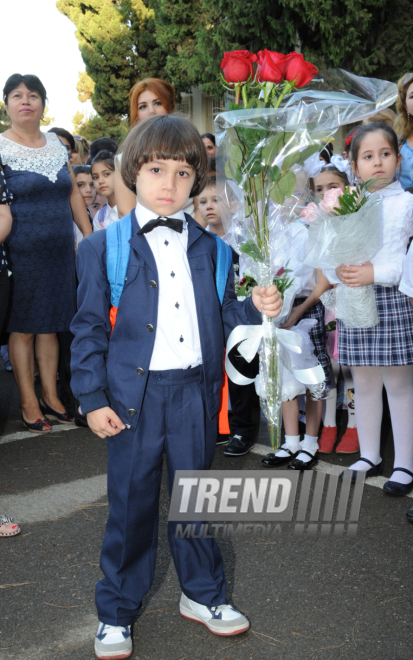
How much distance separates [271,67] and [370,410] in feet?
7.35

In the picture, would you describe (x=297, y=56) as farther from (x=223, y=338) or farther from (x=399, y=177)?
(x=399, y=177)

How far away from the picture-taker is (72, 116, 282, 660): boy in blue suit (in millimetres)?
2248

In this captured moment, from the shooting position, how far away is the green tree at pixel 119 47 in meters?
24.0

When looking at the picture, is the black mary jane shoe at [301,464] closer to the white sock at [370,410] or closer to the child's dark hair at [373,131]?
the white sock at [370,410]

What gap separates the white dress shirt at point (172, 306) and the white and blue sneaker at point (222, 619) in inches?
35.8

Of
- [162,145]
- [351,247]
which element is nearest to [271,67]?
[162,145]

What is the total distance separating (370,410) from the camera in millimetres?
3844

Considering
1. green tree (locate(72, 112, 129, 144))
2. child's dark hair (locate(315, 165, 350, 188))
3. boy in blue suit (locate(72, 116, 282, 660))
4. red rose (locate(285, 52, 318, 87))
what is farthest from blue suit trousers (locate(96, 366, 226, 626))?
green tree (locate(72, 112, 129, 144))

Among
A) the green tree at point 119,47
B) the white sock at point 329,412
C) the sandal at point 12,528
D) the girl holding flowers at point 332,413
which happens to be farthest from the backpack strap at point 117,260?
the green tree at point 119,47

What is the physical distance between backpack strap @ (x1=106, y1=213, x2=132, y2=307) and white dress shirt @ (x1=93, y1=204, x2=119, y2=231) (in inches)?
121

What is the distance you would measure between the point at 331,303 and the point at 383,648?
2.00 m

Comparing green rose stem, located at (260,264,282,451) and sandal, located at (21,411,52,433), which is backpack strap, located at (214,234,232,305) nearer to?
green rose stem, located at (260,264,282,451)

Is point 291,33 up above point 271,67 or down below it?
above

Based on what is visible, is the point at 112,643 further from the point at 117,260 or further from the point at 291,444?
the point at 291,444
